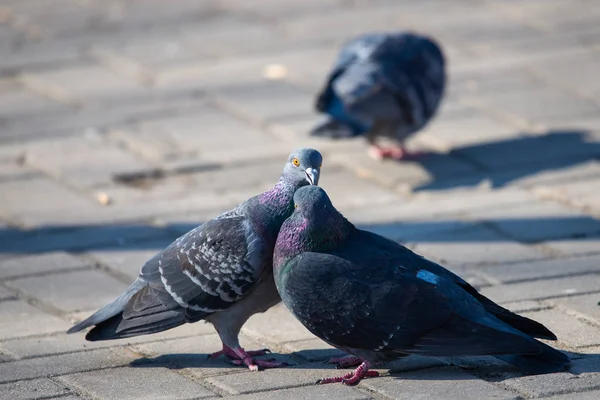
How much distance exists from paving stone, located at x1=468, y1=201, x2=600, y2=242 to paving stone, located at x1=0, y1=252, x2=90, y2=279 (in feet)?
7.37

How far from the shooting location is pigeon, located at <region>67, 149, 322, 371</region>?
429 cm

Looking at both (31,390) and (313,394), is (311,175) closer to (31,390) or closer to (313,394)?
(313,394)

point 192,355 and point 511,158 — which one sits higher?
point 511,158

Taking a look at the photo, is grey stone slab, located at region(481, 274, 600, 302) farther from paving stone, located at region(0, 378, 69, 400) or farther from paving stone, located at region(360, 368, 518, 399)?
paving stone, located at region(0, 378, 69, 400)

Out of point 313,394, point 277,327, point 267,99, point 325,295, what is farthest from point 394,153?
point 313,394

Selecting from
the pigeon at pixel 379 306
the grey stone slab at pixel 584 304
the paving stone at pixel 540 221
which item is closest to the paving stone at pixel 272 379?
the pigeon at pixel 379 306

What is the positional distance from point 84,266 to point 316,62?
4.07 meters

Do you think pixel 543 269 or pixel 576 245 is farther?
pixel 576 245

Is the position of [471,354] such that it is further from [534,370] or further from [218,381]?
[218,381]

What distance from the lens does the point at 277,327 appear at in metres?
4.80

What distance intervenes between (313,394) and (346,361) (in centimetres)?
37

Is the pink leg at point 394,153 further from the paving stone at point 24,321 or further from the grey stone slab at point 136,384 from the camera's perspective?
the grey stone slab at point 136,384

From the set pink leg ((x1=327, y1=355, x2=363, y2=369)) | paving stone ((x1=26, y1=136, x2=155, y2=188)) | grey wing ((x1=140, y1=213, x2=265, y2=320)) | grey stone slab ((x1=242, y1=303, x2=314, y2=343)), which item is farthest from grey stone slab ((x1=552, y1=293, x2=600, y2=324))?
paving stone ((x1=26, y1=136, x2=155, y2=188))

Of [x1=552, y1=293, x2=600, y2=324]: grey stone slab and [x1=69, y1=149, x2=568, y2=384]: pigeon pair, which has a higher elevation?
[x1=69, y1=149, x2=568, y2=384]: pigeon pair
